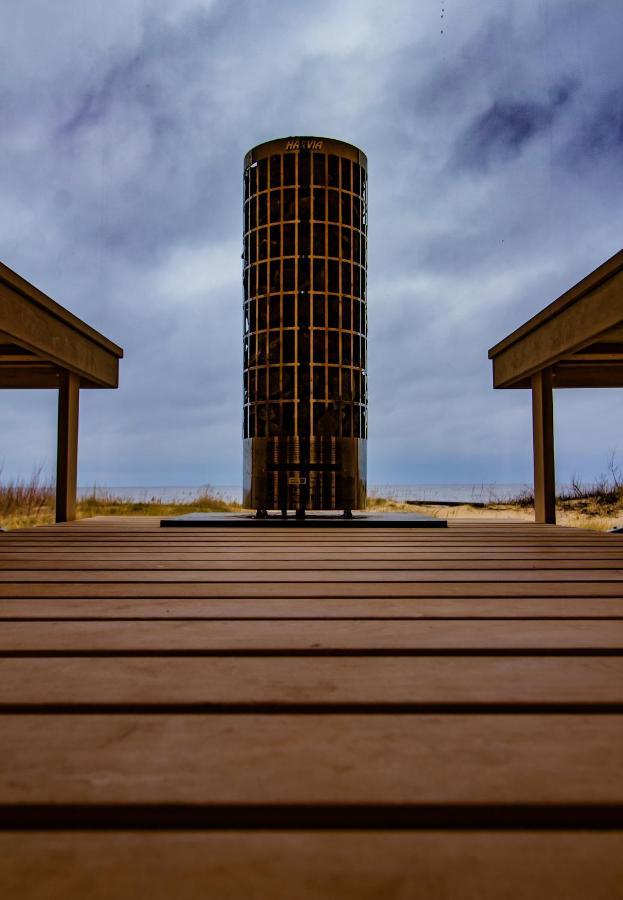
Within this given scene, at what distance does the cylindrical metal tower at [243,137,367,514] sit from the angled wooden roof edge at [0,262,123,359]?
1907 millimetres

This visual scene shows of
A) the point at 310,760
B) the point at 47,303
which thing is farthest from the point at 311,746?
the point at 47,303

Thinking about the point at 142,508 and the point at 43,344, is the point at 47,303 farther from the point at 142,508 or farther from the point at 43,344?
the point at 142,508

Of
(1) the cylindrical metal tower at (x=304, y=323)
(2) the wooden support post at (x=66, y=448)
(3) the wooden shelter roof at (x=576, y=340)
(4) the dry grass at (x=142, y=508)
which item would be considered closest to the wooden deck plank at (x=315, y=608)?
(3) the wooden shelter roof at (x=576, y=340)

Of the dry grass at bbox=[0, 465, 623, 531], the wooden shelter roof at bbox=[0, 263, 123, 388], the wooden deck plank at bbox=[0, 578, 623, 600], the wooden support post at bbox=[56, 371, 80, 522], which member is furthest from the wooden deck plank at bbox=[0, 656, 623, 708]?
the dry grass at bbox=[0, 465, 623, 531]

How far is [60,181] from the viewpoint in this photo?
35500mm

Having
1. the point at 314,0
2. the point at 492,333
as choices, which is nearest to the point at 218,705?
the point at 314,0

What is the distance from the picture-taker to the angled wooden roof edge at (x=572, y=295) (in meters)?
4.10

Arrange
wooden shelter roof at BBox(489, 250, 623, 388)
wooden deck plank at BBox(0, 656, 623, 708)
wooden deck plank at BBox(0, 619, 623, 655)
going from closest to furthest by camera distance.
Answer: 1. wooden deck plank at BBox(0, 656, 623, 708)
2. wooden deck plank at BBox(0, 619, 623, 655)
3. wooden shelter roof at BBox(489, 250, 623, 388)

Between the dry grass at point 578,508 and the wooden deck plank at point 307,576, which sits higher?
the dry grass at point 578,508

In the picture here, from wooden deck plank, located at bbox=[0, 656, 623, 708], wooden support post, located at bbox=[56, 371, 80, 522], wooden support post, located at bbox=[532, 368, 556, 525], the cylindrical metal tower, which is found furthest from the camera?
the cylindrical metal tower

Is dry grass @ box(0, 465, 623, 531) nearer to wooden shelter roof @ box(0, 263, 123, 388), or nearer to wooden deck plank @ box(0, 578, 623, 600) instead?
wooden shelter roof @ box(0, 263, 123, 388)

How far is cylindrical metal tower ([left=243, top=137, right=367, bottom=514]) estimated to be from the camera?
7531mm

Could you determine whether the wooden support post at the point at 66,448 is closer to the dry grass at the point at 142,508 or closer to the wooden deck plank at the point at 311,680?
the dry grass at the point at 142,508

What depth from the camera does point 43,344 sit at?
514 centimetres
